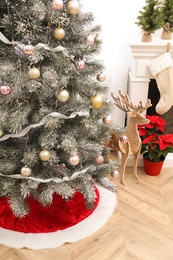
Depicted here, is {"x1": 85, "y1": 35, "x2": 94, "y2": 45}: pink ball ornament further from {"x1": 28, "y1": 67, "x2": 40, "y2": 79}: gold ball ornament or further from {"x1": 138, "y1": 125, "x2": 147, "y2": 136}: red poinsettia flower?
{"x1": 138, "y1": 125, "x2": 147, "y2": 136}: red poinsettia flower

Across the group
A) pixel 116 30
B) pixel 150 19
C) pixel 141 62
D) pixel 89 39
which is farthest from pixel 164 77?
pixel 89 39

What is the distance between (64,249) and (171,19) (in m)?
1.63

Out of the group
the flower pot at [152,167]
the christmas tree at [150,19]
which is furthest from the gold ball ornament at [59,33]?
the flower pot at [152,167]

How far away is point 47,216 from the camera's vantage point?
6.30ft

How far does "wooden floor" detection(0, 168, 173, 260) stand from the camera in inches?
66.9

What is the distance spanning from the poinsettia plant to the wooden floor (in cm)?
26

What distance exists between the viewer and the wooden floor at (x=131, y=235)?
5.57 feet

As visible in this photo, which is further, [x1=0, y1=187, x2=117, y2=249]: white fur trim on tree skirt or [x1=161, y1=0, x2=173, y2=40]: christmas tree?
[x1=161, y1=0, x2=173, y2=40]: christmas tree

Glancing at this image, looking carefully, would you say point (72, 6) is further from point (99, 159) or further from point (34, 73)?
point (99, 159)

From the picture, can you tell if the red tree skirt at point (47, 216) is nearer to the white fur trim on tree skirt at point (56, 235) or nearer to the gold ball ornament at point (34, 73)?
the white fur trim on tree skirt at point (56, 235)

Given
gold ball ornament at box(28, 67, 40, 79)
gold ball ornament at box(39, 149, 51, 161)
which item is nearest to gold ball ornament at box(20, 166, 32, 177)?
gold ball ornament at box(39, 149, 51, 161)

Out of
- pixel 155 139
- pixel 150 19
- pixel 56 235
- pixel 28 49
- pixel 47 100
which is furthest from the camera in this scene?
pixel 155 139

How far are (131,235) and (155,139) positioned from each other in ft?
2.55

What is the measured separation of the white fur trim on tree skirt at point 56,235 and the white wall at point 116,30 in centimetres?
96
